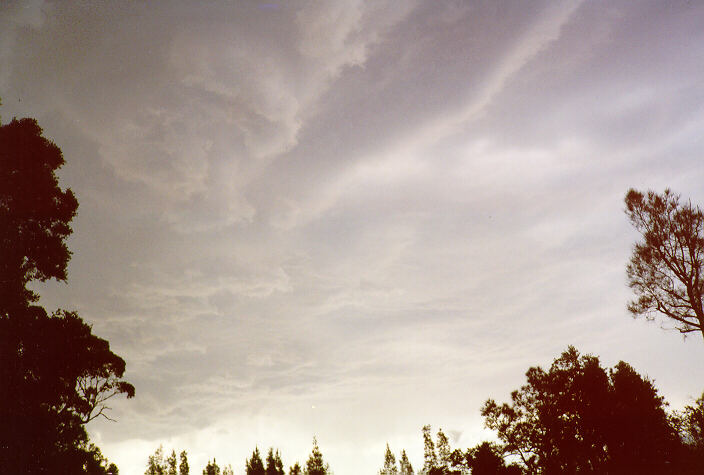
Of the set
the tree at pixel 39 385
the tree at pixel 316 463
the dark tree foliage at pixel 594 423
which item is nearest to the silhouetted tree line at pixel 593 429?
the dark tree foliage at pixel 594 423

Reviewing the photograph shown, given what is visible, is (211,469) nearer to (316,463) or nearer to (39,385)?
(316,463)

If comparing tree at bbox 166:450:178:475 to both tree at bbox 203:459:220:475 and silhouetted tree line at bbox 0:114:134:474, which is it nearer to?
tree at bbox 203:459:220:475

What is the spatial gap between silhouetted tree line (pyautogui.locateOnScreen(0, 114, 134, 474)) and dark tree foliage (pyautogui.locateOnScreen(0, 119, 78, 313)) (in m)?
0.04

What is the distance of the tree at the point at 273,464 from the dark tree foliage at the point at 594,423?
9277cm

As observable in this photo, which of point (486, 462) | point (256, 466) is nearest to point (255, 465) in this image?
point (256, 466)

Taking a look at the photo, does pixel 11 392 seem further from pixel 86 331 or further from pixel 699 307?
pixel 699 307

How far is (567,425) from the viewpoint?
33.1m

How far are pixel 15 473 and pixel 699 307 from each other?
103ft

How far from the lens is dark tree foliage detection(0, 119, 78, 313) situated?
54.4ft

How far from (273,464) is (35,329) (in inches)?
4451

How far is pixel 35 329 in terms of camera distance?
16.2 m

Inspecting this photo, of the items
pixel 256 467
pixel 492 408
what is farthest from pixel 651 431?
pixel 256 467

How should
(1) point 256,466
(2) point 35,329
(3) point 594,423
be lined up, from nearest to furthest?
(2) point 35,329
(3) point 594,423
(1) point 256,466

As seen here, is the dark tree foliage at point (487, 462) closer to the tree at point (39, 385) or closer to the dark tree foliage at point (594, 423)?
the dark tree foliage at point (594, 423)
